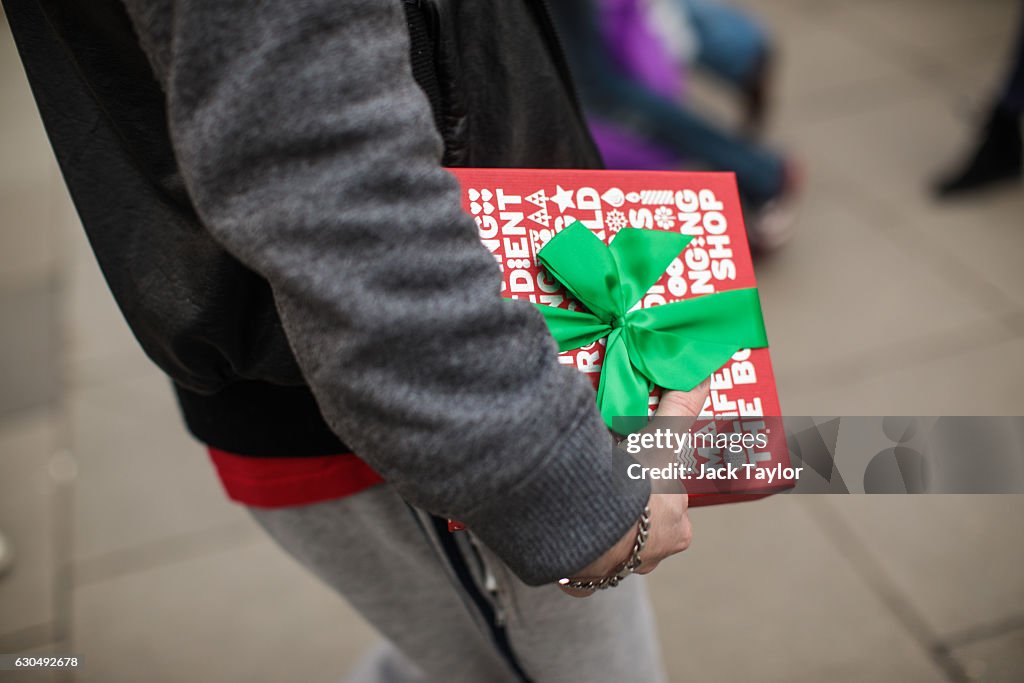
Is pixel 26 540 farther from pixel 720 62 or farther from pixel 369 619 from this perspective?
pixel 720 62

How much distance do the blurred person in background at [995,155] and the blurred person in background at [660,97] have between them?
740mm

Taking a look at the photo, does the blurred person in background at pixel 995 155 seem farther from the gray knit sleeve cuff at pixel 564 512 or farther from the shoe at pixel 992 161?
the gray knit sleeve cuff at pixel 564 512

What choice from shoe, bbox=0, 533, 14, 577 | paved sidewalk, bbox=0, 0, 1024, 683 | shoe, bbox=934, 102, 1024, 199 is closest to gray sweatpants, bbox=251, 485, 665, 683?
paved sidewalk, bbox=0, 0, 1024, 683

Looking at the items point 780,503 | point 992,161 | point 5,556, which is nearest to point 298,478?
point 780,503

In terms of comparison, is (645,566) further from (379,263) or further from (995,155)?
(995,155)

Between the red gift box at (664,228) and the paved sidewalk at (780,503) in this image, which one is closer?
the red gift box at (664,228)

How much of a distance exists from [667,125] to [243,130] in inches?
103

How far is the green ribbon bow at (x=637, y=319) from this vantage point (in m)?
0.94

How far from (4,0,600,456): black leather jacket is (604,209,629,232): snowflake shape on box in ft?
0.50

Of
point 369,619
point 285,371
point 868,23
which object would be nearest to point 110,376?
point 369,619

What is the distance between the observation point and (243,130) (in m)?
0.68

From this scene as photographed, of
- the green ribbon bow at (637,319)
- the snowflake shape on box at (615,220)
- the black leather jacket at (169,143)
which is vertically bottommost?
the green ribbon bow at (637,319)

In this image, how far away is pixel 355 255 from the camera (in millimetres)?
717

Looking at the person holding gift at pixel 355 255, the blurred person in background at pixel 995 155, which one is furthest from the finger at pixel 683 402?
the blurred person in background at pixel 995 155
